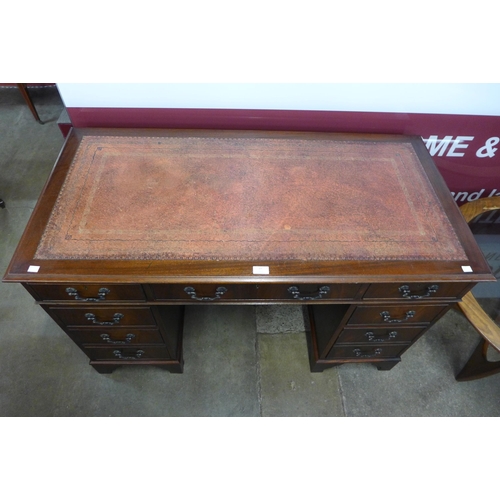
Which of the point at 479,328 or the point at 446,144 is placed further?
the point at 446,144

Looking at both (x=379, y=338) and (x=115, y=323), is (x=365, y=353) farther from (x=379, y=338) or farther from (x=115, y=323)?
(x=115, y=323)

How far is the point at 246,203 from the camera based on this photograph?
3.57 ft

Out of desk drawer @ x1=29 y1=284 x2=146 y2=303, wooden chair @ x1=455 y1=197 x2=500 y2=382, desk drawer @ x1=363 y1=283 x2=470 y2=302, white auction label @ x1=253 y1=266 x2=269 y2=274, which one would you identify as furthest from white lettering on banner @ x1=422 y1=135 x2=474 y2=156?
desk drawer @ x1=29 y1=284 x2=146 y2=303

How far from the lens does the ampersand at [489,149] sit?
1.46 meters

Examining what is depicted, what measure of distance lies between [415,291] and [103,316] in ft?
3.49

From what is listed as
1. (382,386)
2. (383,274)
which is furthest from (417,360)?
(383,274)

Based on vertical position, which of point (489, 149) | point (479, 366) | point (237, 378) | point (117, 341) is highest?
point (489, 149)

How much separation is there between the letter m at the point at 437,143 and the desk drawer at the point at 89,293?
1369 millimetres

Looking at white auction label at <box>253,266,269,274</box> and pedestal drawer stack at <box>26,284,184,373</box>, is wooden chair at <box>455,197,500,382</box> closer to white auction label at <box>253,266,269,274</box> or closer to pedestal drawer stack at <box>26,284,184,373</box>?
white auction label at <box>253,266,269,274</box>

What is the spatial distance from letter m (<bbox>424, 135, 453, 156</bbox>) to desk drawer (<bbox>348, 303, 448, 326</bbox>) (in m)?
0.76

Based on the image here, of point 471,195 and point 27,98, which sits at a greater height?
point 471,195

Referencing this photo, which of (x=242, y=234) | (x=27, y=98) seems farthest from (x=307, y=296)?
(x=27, y=98)

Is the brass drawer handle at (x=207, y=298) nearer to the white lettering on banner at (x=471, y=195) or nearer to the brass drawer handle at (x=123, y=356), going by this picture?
the brass drawer handle at (x=123, y=356)

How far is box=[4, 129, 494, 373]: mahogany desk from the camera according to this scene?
0.94 m
